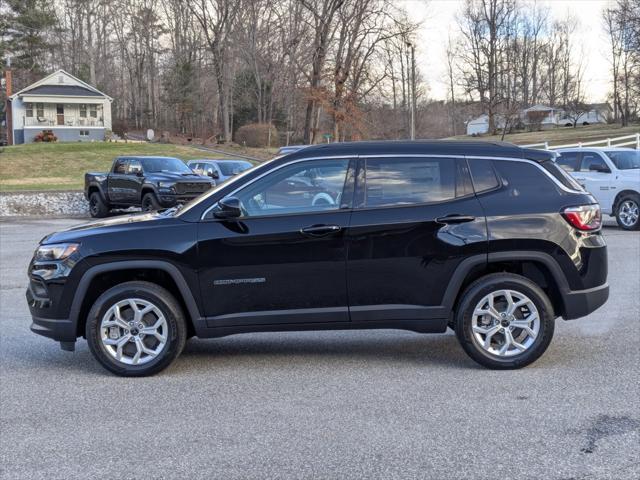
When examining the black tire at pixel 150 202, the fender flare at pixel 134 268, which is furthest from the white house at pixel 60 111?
the fender flare at pixel 134 268

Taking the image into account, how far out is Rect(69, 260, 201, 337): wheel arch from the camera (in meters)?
5.93

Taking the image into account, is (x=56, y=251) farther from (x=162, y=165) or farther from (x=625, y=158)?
(x=162, y=165)

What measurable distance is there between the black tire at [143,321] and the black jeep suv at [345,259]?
1cm

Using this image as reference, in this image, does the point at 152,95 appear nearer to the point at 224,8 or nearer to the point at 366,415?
the point at 224,8

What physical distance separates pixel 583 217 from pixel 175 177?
1718 cm

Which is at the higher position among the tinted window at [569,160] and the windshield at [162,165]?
the windshield at [162,165]

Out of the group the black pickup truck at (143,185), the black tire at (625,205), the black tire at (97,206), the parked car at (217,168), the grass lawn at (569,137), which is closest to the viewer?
the black tire at (625,205)

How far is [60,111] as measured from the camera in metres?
63.7

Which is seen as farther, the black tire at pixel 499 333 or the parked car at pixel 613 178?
the parked car at pixel 613 178

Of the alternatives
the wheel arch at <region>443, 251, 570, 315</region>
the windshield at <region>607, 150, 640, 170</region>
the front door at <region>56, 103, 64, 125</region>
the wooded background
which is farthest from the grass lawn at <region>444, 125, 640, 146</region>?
the wheel arch at <region>443, 251, 570, 315</region>

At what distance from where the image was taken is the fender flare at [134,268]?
5922 millimetres

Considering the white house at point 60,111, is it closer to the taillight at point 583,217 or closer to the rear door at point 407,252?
the rear door at point 407,252

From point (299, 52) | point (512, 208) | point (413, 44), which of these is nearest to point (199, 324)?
point (512, 208)

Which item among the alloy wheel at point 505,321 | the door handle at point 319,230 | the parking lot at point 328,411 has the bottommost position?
the parking lot at point 328,411
